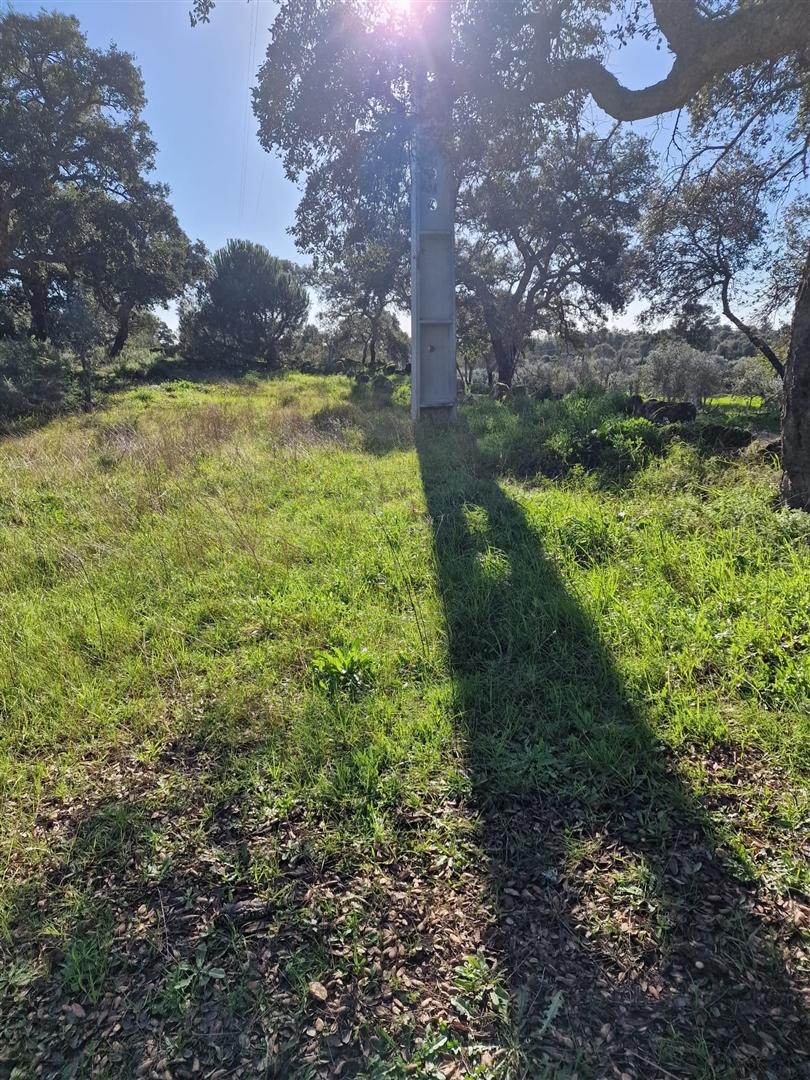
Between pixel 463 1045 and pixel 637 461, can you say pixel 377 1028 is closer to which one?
pixel 463 1045

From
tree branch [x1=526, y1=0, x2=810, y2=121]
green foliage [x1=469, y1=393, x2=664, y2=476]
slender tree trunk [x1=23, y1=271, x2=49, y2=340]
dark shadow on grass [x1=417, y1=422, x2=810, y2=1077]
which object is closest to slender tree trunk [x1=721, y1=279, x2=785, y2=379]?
green foliage [x1=469, y1=393, x2=664, y2=476]

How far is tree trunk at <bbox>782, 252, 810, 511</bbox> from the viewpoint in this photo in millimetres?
4266


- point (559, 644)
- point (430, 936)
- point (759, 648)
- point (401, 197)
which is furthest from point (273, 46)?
point (430, 936)

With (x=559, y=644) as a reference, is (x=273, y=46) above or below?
above

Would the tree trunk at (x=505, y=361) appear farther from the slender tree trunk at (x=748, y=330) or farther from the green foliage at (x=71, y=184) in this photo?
the green foliage at (x=71, y=184)

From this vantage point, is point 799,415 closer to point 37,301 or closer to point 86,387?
point 86,387

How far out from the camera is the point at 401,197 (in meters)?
11.0

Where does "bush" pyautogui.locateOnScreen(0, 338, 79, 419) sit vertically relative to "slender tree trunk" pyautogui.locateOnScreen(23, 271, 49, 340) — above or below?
below

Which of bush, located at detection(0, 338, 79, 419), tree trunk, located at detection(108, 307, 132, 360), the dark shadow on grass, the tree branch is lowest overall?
the dark shadow on grass

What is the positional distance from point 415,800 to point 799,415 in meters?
4.45

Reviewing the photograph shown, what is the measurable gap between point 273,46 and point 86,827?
381 inches

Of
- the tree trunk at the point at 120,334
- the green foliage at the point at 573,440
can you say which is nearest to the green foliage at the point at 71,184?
the tree trunk at the point at 120,334

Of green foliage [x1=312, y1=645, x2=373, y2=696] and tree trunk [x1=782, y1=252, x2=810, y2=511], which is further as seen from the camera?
tree trunk [x1=782, y1=252, x2=810, y2=511]

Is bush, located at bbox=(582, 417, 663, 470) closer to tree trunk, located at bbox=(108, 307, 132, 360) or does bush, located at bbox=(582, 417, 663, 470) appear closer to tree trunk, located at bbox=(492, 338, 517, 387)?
tree trunk, located at bbox=(492, 338, 517, 387)
